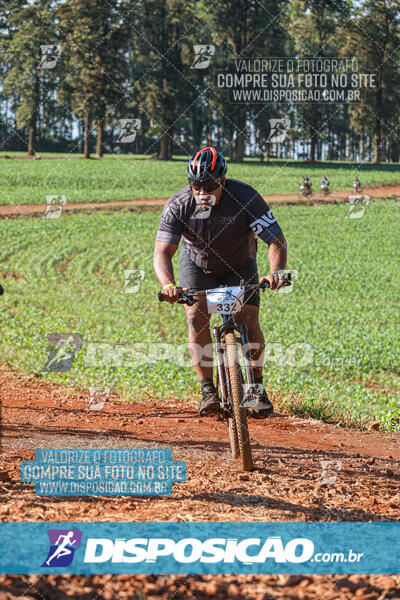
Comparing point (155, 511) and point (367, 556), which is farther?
point (155, 511)

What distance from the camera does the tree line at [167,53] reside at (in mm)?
51375

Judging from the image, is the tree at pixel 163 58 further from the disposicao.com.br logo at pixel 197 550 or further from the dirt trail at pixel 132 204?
the disposicao.com.br logo at pixel 197 550

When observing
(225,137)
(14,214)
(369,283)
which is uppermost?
(225,137)

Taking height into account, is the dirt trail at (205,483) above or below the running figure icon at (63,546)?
below

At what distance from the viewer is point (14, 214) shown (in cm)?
3516

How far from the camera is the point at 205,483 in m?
4.71

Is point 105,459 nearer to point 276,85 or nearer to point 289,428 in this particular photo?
point 289,428

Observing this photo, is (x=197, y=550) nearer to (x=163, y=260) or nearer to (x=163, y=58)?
(x=163, y=260)

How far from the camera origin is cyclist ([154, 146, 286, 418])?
5438 mm

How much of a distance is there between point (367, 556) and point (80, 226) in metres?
30.6

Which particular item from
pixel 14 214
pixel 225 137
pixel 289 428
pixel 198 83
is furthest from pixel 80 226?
pixel 225 137

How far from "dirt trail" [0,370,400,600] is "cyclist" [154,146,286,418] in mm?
785

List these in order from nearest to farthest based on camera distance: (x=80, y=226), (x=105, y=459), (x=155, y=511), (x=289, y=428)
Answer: (x=155, y=511) → (x=105, y=459) → (x=289, y=428) → (x=80, y=226)

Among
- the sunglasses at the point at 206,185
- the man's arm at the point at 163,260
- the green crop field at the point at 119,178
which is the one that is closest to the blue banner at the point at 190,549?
the man's arm at the point at 163,260
